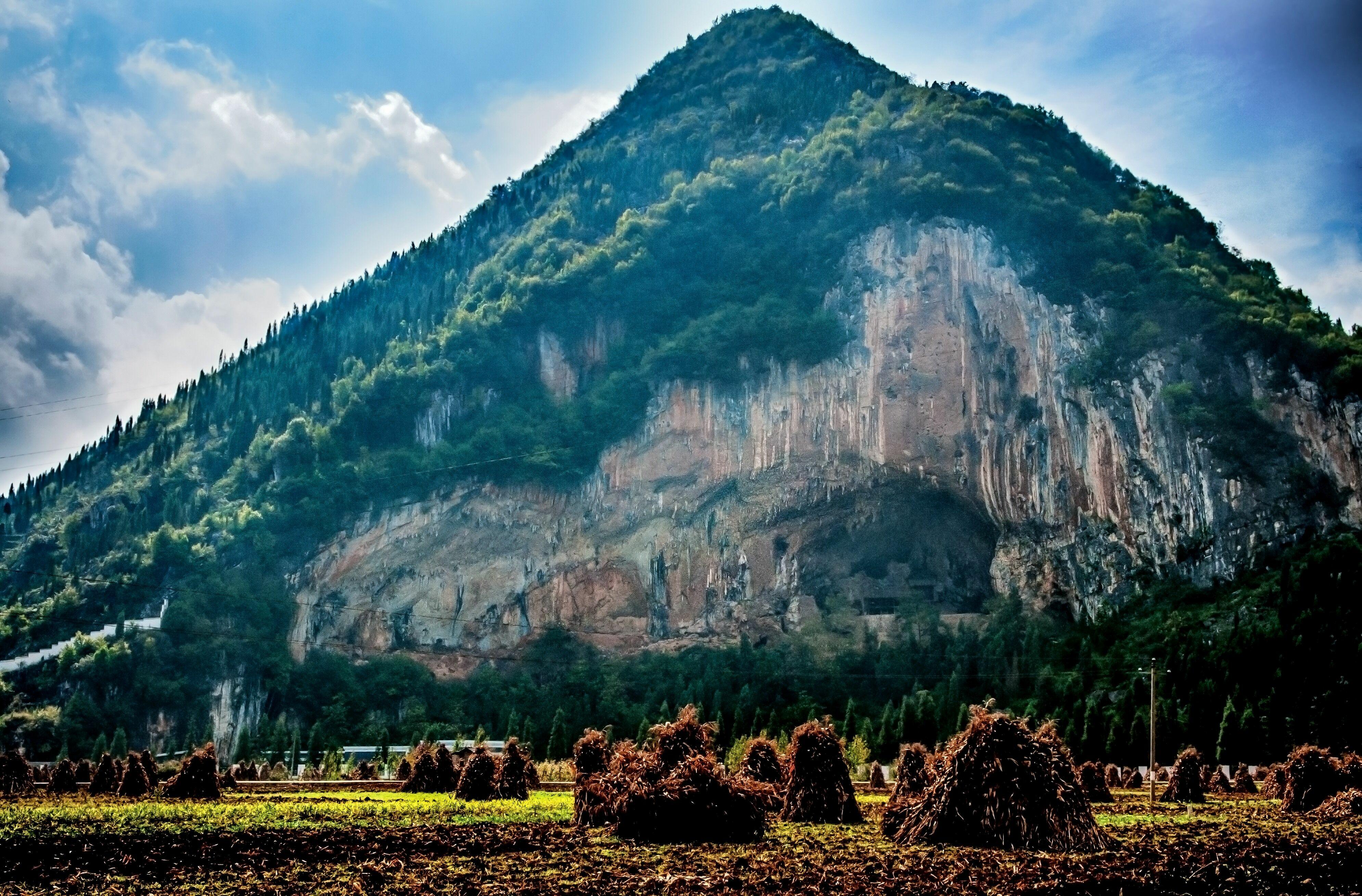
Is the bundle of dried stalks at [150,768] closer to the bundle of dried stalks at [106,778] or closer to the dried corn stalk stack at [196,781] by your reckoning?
the bundle of dried stalks at [106,778]

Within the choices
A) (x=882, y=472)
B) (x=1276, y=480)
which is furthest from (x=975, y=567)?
(x=1276, y=480)

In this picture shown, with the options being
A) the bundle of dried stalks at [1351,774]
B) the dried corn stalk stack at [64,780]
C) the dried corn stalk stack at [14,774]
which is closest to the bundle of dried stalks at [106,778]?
the dried corn stalk stack at [64,780]

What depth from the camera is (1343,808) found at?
97.9ft

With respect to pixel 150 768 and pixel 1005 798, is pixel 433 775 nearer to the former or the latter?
pixel 150 768

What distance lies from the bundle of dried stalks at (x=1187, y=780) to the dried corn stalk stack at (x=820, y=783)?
15144mm

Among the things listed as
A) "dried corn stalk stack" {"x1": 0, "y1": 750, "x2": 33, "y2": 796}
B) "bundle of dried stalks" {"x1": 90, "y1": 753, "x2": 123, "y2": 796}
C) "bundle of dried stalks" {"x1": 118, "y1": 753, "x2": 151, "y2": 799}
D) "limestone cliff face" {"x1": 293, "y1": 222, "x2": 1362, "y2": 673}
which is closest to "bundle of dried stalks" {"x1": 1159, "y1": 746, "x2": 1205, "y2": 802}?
"bundle of dried stalks" {"x1": 118, "y1": 753, "x2": 151, "y2": 799}

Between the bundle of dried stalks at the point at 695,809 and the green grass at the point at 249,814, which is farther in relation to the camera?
the green grass at the point at 249,814

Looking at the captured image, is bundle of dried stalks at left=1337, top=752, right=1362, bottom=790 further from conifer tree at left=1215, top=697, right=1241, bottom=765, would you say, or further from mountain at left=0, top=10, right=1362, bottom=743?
mountain at left=0, top=10, right=1362, bottom=743

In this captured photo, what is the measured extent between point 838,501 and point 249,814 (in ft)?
215

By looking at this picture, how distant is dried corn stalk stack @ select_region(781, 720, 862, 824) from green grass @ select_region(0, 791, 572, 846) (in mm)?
5259

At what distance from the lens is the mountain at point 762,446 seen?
82.4 meters

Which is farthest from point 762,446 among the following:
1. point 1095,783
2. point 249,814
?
point 249,814

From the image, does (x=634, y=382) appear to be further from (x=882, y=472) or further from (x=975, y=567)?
(x=975, y=567)

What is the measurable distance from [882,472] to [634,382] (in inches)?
869
